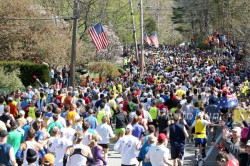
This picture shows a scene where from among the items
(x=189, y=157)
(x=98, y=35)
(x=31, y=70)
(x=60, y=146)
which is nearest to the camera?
(x=60, y=146)

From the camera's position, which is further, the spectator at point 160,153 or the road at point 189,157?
the road at point 189,157

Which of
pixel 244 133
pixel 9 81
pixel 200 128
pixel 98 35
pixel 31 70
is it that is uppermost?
pixel 98 35

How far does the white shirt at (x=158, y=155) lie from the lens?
1212 centimetres

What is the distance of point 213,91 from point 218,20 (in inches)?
1946

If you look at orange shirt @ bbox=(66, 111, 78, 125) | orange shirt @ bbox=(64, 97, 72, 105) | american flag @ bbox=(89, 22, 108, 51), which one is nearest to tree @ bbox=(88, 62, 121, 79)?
american flag @ bbox=(89, 22, 108, 51)

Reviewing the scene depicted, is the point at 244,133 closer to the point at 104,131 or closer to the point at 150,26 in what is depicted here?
the point at 104,131

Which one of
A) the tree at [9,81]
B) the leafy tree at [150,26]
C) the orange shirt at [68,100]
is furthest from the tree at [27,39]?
the leafy tree at [150,26]

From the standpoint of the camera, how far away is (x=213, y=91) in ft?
78.5

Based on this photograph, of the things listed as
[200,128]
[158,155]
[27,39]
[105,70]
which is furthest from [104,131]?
[105,70]

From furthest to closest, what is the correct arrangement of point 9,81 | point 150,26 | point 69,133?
point 150,26, point 9,81, point 69,133

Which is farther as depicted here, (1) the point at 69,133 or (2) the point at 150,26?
(2) the point at 150,26

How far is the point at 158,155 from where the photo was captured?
12141 millimetres

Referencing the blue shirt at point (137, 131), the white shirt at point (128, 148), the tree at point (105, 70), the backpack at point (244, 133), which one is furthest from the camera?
the tree at point (105, 70)

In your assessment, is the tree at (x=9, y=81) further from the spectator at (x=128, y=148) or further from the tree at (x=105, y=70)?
the spectator at (x=128, y=148)
